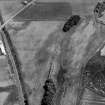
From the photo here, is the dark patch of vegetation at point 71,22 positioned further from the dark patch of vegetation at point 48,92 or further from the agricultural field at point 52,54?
the dark patch of vegetation at point 48,92

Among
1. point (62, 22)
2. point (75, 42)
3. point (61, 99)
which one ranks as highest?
point (62, 22)

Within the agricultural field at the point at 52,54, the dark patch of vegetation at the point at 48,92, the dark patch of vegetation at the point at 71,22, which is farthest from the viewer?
the dark patch of vegetation at the point at 71,22

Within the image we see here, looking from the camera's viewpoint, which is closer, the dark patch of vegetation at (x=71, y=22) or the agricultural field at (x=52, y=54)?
the agricultural field at (x=52, y=54)

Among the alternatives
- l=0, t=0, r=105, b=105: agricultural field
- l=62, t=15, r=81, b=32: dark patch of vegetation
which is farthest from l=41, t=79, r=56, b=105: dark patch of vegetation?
l=62, t=15, r=81, b=32: dark patch of vegetation

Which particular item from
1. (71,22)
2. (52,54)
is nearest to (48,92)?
(52,54)

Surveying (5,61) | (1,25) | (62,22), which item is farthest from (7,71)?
(62,22)

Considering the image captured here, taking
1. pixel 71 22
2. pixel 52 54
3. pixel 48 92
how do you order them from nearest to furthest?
pixel 48 92 → pixel 52 54 → pixel 71 22

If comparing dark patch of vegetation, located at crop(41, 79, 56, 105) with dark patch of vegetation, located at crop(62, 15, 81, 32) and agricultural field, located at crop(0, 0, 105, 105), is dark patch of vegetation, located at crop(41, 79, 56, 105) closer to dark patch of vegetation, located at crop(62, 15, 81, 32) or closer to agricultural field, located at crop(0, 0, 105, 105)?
agricultural field, located at crop(0, 0, 105, 105)

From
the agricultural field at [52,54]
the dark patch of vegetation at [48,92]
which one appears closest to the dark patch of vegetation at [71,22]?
the agricultural field at [52,54]

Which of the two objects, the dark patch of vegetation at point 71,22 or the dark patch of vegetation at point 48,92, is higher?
the dark patch of vegetation at point 71,22

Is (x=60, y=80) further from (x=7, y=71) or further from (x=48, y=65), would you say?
(x=7, y=71)

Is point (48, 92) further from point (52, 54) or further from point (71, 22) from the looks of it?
point (71, 22)
